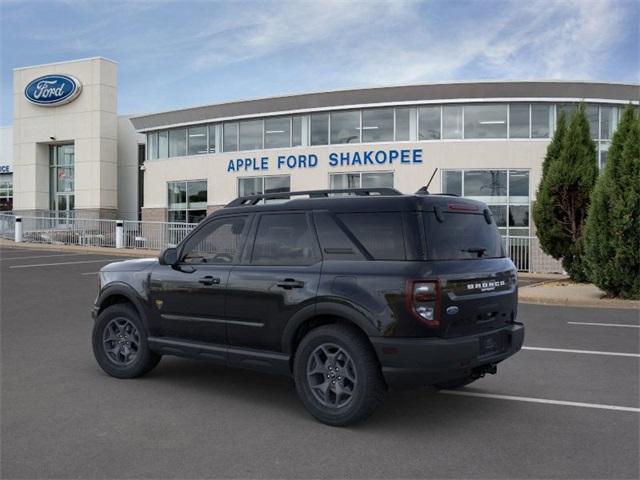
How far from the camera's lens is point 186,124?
99.4ft

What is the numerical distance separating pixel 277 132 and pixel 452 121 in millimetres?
7452

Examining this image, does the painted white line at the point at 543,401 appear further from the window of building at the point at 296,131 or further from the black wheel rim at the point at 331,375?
the window of building at the point at 296,131

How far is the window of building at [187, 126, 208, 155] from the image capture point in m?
30.0

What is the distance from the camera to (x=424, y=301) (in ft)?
15.3

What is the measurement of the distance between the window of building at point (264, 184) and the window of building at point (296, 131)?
1439 mm

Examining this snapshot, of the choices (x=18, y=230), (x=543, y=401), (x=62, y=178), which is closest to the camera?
(x=543, y=401)

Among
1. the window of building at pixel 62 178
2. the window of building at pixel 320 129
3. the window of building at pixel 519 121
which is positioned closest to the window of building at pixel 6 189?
the window of building at pixel 62 178

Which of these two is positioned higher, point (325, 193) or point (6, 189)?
point (6, 189)

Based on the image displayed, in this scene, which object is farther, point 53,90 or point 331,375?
point 53,90

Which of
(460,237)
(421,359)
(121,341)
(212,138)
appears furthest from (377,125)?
(421,359)

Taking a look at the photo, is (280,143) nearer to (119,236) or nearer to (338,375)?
(119,236)

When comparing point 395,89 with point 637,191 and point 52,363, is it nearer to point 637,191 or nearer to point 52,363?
point 637,191

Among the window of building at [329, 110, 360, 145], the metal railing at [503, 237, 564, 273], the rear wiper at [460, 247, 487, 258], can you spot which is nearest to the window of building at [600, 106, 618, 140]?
the metal railing at [503, 237, 564, 273]

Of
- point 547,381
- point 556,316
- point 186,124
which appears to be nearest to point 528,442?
point 547,381
